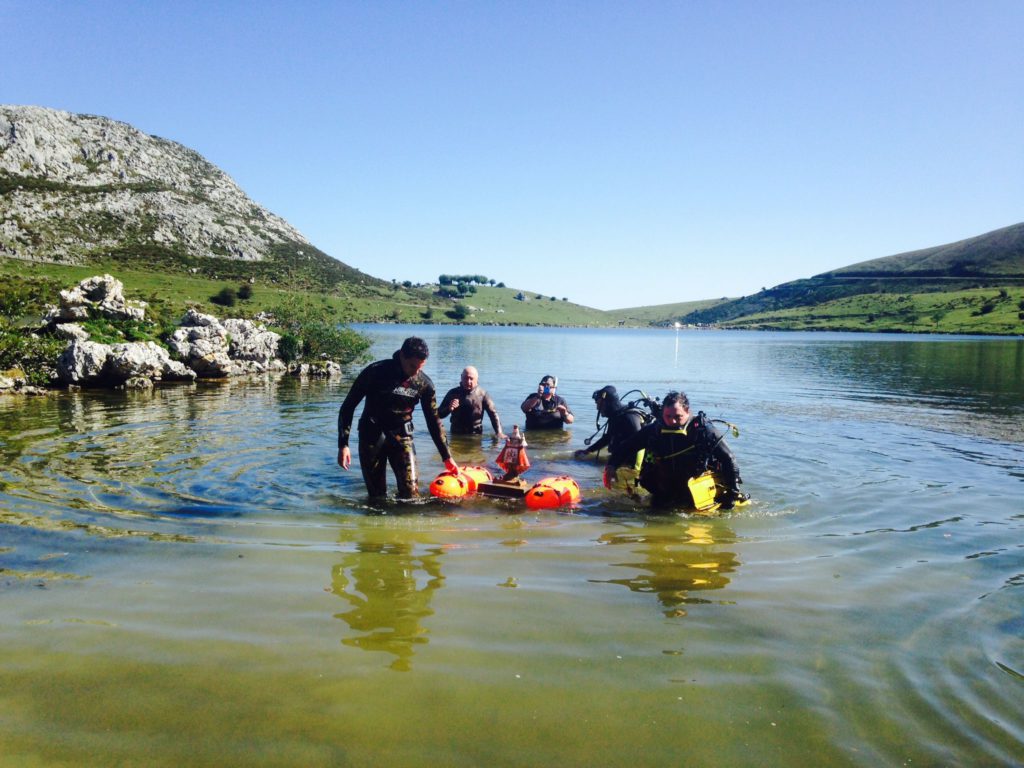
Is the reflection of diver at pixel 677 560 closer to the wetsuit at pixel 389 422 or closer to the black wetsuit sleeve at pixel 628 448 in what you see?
the black wetsuit sleeve at pixel 628 448

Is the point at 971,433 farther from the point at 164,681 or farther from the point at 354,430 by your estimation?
the point at 164,681

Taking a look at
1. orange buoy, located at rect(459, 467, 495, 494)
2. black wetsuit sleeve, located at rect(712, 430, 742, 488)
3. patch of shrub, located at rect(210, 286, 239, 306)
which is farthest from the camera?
patch of shrub, located at rect(210, 286, 239, 306)

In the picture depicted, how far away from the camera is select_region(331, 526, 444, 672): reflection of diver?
4.83 m

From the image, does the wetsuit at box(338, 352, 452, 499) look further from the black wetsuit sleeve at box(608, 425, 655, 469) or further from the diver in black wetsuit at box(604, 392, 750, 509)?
the diver in black wetsuit at box(604, 392, 750, 509)

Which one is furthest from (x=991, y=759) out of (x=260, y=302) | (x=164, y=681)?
(x=260, y=302)

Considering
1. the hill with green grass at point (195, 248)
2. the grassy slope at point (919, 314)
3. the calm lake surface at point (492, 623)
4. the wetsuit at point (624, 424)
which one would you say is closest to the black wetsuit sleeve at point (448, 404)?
the calm lake surface at point (492, 623)

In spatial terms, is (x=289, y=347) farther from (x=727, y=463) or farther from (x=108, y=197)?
(x=108, y=197)

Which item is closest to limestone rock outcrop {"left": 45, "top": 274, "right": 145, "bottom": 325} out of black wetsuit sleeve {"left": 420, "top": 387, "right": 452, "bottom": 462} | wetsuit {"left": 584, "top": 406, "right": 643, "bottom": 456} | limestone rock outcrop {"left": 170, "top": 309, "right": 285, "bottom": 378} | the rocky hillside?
limestone rock outcrop {"left": 170, "top": 309, "right": 285, "bottom": 378}

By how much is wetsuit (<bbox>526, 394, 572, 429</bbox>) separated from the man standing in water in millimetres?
7800

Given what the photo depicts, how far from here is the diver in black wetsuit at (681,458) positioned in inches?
366

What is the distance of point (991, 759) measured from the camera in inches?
142

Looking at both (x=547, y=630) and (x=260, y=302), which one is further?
(x=260, y=302)

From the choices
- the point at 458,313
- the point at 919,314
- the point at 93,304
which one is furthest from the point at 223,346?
the point at 919,314

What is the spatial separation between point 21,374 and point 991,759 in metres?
25.7
